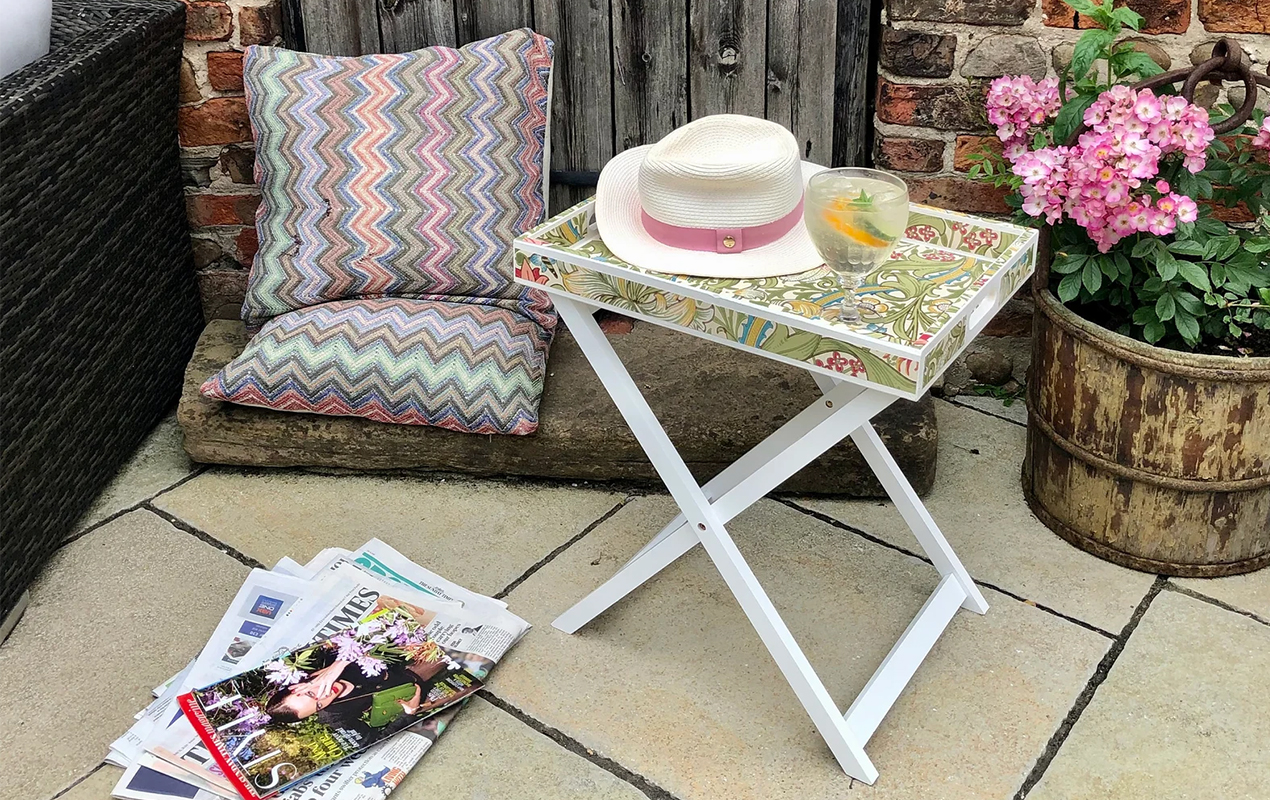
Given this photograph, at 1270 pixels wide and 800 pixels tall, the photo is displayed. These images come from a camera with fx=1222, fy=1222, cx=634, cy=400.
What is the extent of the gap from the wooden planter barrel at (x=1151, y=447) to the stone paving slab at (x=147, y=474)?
6.13 ft

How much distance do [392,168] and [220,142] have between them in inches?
19.9

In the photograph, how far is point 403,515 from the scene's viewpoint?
2.57 m

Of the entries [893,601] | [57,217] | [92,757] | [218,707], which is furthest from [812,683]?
[57,217]

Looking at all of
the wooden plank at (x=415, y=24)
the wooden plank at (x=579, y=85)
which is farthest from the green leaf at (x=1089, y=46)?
the wooden plank at (x=415, y=24)

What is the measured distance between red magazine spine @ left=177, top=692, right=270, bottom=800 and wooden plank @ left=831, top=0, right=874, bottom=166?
6.06 ft

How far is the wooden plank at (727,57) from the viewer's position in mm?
2770

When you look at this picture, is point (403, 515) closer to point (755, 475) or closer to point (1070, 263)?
point (755, 475)

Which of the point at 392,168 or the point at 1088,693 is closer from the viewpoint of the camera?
the point at 1088,693

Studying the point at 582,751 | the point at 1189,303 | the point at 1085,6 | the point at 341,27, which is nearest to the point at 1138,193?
the point at 1189,303

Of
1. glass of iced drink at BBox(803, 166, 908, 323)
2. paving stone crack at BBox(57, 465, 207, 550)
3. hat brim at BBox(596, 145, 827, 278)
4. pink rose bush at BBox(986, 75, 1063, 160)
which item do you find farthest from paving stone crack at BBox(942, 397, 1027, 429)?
paving stone crack at BBox(57, 465, 207, 550)

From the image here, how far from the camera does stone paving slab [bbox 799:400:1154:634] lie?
2.28 meters

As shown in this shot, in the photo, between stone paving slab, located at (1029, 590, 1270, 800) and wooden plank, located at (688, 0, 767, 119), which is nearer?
stone paving slab, located at (1029, 590, 1270, 800)

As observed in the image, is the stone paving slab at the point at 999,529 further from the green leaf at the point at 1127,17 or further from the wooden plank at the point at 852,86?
the green leaf at the point at 1127,17

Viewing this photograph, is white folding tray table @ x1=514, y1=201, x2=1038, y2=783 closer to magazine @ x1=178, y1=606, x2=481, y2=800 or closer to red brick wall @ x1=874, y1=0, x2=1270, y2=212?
magazine @ x1=178, y1=606, x2=481, y2=800
